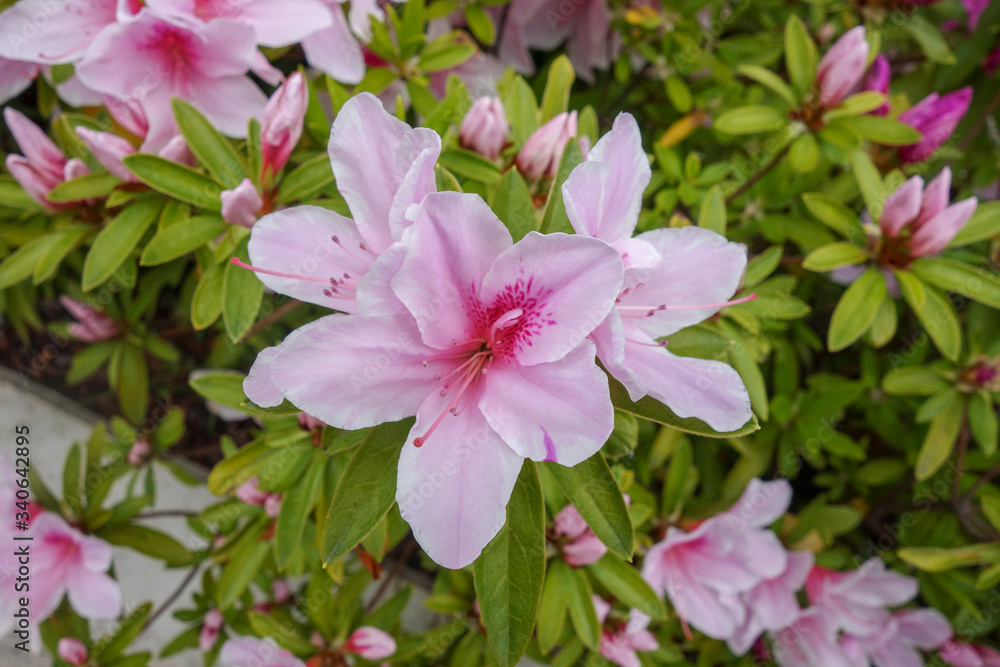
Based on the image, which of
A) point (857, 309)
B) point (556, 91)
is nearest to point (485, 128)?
point (556, 91)

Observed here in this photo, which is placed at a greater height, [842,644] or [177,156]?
[177,156]

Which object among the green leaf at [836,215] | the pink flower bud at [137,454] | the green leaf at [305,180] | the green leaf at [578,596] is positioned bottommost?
the pink flower bud at [137,454]

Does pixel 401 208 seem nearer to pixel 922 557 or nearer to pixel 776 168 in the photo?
pixel 776 168

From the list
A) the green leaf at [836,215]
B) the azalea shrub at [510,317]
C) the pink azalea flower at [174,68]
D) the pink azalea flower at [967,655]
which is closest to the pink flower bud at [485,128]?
the azalea shrub at [510,317]

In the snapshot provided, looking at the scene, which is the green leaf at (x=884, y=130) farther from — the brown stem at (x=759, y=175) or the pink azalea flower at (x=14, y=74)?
the pink azalea flower at (x=14, y=74)

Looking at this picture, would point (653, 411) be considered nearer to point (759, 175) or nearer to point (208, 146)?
point (208, 146)

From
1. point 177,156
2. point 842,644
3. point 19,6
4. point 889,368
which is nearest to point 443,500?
point 177,156

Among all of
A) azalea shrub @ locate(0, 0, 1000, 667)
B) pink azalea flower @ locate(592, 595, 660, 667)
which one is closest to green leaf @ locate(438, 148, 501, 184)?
azalea shrub @ locate(0, 0, 1000, 667)
